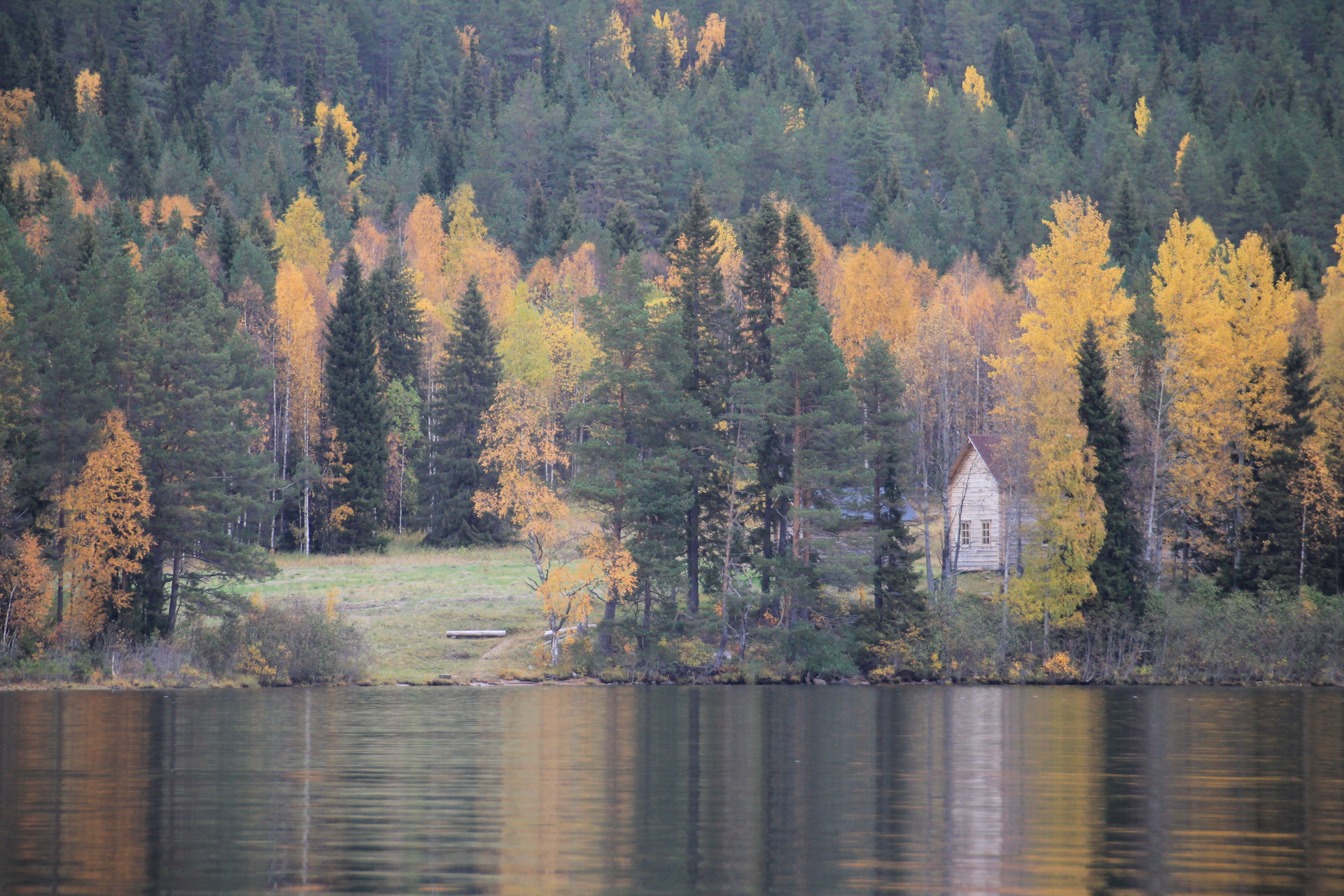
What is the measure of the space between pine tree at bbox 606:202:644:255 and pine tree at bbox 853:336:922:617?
142ft

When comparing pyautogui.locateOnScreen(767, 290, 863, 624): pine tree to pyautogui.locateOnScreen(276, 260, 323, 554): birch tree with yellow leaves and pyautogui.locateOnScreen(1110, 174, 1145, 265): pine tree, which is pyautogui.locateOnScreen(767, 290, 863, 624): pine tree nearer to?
pyautogui.locateOnScreen(276, 260, 323, 554): birch tree with yellow leaves

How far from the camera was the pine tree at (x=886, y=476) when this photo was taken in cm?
6072

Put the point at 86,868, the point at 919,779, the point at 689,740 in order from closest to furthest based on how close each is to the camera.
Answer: the point at 86,868, the point at 919,779, the point at 689,740

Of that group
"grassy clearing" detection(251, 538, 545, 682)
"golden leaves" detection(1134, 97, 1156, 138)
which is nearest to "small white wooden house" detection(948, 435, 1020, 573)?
"grassy clearing" detection(251, 538, 545, 682)

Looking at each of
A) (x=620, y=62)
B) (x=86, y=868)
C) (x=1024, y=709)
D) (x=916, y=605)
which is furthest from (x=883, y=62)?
(x=86, y=868)

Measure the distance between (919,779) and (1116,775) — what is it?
3984 millimetres

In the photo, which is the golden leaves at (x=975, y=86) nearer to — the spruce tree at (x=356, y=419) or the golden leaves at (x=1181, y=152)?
the golden leaves at (x=1181, y=152)

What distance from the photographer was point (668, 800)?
992 inches

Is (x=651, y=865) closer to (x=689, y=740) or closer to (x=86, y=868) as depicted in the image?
(x=86, y=868)

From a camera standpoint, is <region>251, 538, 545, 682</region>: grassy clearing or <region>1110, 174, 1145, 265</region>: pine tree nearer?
<region>251, 538, 545, 682</region>: grassy clearing

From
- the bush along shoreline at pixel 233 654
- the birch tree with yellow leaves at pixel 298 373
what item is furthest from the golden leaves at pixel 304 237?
the bush along shoreline at pixel 233 654

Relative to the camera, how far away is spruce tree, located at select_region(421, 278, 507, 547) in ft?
264

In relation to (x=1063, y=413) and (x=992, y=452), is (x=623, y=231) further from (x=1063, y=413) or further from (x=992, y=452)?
(x=1063, y=413)

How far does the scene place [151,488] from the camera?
5891 centimetres
